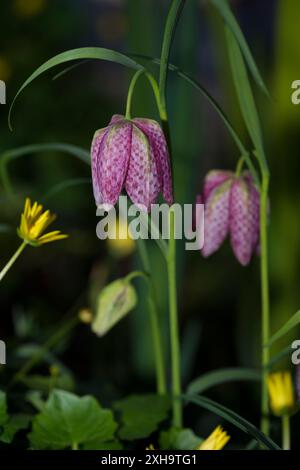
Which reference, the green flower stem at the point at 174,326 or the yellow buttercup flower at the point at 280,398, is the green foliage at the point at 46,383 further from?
the yellow buttercup flower at the point at 280,398

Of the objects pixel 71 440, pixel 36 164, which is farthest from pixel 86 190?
pixel 71 440

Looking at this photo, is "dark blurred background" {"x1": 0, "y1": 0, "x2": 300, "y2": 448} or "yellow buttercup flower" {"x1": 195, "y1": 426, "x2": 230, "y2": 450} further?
"dark blurred background" {"x1": 0, "y1": 0, "x2": 300, "y2": 448}

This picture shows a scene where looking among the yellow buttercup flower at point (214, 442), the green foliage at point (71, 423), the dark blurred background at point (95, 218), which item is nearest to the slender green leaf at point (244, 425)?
the yellow buttercup flower at point (214, 442)

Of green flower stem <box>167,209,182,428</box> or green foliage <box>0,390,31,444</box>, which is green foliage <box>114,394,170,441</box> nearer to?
green flower stem <box>167,209,182,428</box>

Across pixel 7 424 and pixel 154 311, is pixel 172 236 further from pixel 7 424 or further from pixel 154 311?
pixel 7 424

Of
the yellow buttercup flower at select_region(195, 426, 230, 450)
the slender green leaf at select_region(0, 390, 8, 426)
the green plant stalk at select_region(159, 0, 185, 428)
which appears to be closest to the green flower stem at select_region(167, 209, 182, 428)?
the green plant stalk at select_region(159, 0, 185, 428)
